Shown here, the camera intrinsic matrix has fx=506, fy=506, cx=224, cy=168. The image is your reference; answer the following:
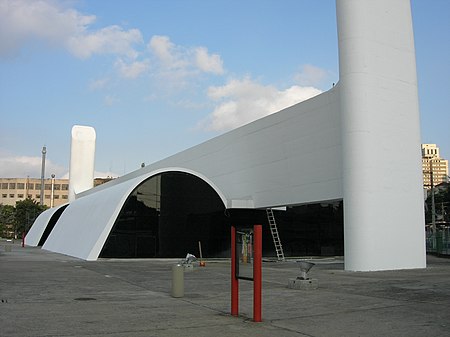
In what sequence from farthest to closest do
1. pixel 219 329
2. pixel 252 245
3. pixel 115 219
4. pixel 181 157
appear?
pixel 181 157
pixel 115 219
pixel 252 245
pixel 219 329

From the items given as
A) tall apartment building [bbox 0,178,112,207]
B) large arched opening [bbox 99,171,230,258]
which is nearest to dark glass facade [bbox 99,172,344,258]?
large arched opening [bbox 99,171,230,258]

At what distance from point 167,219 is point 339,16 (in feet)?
51.5

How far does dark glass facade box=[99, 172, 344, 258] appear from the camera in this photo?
1166 inches

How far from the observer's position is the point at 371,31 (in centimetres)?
2156

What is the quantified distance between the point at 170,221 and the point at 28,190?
145m

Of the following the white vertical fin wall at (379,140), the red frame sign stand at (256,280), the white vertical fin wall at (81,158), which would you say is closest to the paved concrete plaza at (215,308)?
the red frame sign stand at (256,280)

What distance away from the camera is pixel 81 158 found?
227 feet

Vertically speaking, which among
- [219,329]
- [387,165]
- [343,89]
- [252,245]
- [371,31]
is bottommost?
[219,329]

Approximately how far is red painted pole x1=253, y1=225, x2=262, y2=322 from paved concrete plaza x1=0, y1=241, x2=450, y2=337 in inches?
12.3

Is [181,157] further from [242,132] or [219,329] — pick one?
[219,329]

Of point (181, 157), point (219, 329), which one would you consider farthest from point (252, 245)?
point (181, 157)

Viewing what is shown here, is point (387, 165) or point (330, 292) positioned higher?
point (387, 165)

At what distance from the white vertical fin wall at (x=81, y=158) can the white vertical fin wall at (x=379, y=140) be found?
52901 millimetres

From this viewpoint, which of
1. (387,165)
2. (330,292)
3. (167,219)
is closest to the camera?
(330,292)
